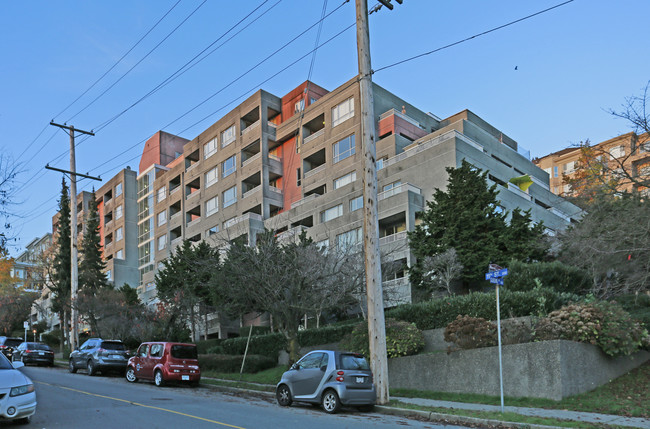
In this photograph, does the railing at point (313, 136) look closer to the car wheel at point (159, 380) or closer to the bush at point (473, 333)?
the car wheel at point (159, 380)

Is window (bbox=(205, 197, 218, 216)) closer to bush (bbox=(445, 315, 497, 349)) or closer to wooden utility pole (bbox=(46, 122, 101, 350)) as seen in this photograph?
wooden utility pole (bbox=(46, 122, 101, 350))

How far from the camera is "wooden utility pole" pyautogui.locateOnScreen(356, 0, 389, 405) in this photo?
1525 cm

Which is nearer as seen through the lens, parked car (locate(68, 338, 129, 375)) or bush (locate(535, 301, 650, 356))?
bush (locate(535, 301, 650, 356))

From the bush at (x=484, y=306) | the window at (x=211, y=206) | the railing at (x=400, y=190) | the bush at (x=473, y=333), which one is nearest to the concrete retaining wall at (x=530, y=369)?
the bush at (x=473, y=333)

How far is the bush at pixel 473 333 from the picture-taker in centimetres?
1652

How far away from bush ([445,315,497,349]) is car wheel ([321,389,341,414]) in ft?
15.8

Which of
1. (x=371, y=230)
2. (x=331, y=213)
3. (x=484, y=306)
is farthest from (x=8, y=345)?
(x=484, y=306)

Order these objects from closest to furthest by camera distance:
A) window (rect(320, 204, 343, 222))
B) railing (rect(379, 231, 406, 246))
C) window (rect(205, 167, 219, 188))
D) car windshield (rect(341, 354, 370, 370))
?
car windshield (rect(341, 354, 370, 370)), railing (rect(379, 231, 406, 246)), window (rect(320, 204, 343, 222)), window (rect(205, 167, 219, 188))

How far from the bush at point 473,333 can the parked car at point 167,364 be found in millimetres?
10178

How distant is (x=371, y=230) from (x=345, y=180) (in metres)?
27.9

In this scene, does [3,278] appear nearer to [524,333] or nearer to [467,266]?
[467,266]

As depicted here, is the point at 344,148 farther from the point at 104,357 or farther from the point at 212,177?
the point at 104,357

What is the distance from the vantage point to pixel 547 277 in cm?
2359

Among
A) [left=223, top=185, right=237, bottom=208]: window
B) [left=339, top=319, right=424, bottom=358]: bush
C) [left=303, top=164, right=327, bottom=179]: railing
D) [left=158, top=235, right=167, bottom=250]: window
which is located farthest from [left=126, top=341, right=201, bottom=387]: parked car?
[left=158, top=235, right=167, bottom=250]: window
